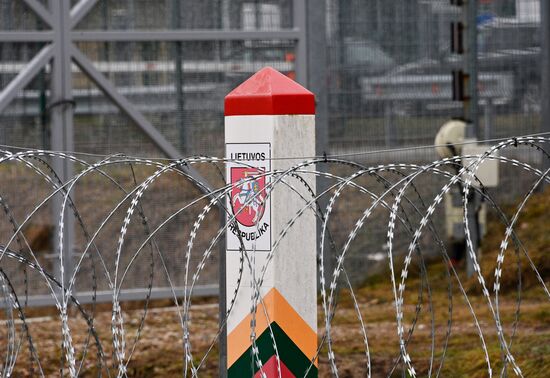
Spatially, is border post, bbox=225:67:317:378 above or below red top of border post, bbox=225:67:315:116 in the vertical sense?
below

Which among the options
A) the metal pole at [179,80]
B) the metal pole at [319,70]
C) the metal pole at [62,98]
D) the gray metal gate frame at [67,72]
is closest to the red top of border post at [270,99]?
the gray metal gate frame at [67,72]

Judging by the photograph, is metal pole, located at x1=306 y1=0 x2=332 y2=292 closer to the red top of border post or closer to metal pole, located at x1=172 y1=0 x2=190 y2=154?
metal pole, located at x1=172 y1=0 x2=190 y2=154

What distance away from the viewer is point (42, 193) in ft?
34.7

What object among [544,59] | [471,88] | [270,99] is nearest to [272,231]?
[270,99]

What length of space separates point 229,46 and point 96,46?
1108mm

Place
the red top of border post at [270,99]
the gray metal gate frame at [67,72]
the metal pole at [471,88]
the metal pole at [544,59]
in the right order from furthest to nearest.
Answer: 1. the metal pole at [544,59]
2. the metal pole at [471,88]
3. the gray metal gate frame at [67,72]
4. the red top of border post at [270,99]

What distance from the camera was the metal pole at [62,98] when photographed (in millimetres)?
10578

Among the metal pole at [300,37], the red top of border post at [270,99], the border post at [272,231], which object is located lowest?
the border post at [272,231]

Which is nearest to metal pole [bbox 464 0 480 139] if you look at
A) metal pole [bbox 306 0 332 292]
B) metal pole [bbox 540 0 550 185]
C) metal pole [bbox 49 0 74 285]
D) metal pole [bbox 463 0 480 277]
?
metal pole [bbox 463 0 480 277]

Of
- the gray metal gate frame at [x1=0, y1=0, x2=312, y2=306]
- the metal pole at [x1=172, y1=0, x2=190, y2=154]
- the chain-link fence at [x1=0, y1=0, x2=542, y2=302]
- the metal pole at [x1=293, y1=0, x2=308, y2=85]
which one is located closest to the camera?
the gray metal gate frame at [x1=0, y1=0, x2=312, y2=306]

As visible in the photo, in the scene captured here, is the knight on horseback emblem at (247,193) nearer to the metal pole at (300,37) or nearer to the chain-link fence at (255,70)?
the chain-link fence at (255,70)

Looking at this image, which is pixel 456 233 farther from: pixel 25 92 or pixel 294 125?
pixel 294 125

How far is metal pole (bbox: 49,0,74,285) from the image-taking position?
34.7 feet

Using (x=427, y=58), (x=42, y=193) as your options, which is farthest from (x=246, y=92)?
(x=427, y=58)
